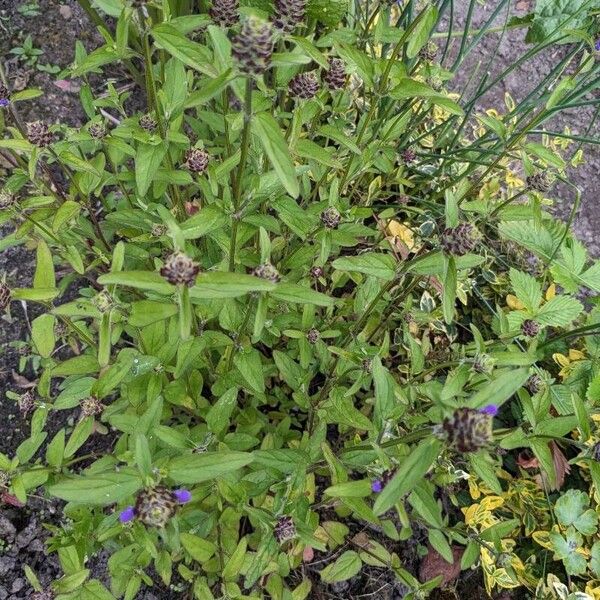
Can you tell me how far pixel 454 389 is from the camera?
1.78 meters

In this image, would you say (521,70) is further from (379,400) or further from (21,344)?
(21,344)

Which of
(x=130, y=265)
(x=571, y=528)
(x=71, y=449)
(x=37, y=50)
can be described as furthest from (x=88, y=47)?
(x=571, y=528)

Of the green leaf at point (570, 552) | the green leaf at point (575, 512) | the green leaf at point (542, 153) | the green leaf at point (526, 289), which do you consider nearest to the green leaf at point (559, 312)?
the green leaf at point (526, 289)

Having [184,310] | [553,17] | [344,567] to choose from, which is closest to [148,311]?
[184,310]

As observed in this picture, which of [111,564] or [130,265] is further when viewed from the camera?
[130,265]

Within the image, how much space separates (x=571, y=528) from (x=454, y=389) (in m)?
1.49

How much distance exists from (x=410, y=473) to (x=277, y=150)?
85 centimetres

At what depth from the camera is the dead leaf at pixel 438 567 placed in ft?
9.61

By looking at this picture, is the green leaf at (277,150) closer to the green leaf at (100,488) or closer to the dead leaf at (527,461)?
the green leaf at (100,488)

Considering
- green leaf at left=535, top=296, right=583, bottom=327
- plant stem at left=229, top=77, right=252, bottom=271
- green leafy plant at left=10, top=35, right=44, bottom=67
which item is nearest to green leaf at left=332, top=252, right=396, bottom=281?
plant stem at left=229, top=77, right=252, bottom=271

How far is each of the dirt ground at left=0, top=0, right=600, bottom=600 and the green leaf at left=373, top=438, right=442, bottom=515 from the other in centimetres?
171

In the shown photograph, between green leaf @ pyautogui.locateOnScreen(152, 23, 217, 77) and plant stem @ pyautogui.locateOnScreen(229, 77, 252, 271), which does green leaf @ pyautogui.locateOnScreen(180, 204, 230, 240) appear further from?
green leaf @ pyautogui.locateOnScreen(152, 23, 217, 77)

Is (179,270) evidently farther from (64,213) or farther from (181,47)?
(64,213)

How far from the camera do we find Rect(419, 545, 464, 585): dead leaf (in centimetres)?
293
